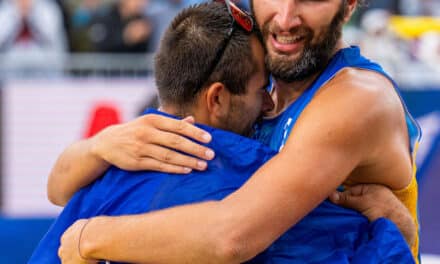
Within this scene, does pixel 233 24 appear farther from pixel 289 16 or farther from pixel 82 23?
pixel 82 23

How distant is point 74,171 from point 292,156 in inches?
30.9

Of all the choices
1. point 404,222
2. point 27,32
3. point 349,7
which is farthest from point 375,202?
point 27,32

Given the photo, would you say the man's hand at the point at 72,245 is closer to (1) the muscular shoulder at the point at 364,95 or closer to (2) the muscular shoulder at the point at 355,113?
→ (2) the muscular shoulder at the point at 355,113

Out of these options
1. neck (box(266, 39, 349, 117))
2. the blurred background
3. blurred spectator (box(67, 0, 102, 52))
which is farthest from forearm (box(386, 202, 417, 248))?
blurred spectator (box(67, 0, 102, 52))

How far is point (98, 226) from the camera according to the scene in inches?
106

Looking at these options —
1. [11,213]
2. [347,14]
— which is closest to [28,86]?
[11,213]

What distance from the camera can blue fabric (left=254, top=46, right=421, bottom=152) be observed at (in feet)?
9.73

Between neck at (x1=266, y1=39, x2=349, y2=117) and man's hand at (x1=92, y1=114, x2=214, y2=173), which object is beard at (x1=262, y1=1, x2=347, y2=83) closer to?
neck at (x1=266, y1=39, x2=349, y2=117)

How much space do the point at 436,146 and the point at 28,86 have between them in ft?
11.5

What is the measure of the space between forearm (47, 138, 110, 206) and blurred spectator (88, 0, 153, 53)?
531 centimetres

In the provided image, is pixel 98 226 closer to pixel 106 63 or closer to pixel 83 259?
pixel 83 259

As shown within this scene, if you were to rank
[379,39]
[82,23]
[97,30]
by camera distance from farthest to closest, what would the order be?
[379,39] < [82,23] < [97,30]

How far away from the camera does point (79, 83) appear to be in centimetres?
773

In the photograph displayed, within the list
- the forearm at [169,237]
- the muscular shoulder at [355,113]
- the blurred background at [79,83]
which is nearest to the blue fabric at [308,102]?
the muscular shoulder at [355,113]
